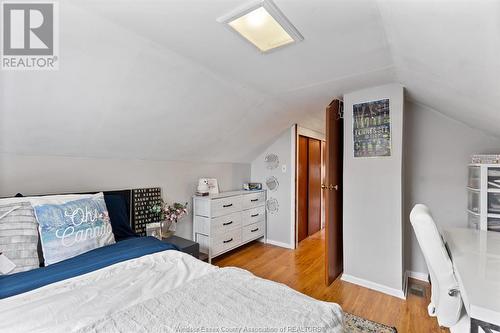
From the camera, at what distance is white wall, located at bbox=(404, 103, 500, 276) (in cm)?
258

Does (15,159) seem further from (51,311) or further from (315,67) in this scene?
(315,67)

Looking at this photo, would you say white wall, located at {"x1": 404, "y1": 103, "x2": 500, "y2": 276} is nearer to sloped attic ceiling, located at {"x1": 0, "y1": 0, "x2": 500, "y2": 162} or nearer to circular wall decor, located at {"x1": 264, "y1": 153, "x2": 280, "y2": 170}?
sloped attic ceiling, located at {"x1": 0, "y1": 0, "x2": 500, "y2": 162}

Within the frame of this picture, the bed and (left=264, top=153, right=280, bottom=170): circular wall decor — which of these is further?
(left=264, top=153, right=280, bottom=170): circular wall decor

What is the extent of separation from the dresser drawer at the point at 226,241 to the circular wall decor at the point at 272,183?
0.92m

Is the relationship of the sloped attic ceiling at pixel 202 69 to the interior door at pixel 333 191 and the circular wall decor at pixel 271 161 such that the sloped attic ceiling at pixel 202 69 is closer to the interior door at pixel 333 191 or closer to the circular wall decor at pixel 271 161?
the interior door at pixel 333 191

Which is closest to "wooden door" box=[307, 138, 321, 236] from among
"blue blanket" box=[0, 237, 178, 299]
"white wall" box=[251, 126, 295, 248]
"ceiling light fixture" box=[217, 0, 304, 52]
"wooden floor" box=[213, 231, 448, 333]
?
"wooden floor" box=[213, 231, 448, 333]

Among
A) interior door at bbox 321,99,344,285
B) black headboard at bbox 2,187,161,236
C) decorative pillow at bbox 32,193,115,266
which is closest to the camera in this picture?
decorative pillow at bbox 32,193,115,266

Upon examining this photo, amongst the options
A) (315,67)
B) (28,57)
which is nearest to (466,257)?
(315,67)

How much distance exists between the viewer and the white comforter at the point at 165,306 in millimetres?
915

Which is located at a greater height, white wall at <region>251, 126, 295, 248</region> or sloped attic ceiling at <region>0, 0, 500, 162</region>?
sloped attic ceiling at <region>0, 0, 500, 162</region>

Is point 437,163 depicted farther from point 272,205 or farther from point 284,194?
point 272,205

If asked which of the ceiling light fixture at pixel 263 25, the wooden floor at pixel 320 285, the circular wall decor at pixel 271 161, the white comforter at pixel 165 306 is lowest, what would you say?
the wooden floor at pixel 320 285

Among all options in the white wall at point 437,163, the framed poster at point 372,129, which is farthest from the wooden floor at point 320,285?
the framed poster at point 372,129

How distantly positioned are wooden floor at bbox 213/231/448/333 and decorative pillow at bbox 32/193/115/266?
1.84m
